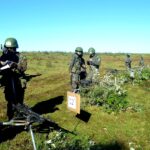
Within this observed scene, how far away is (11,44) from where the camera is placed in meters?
12.0

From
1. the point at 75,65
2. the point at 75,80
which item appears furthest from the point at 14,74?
the point at 75,80

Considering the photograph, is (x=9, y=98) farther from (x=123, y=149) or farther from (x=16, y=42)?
(x=123, y=149)

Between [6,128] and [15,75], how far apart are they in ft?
6.31

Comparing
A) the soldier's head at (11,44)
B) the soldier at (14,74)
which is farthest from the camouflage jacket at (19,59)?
the soldier's head at (11,44)

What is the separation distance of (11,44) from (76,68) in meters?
5.25

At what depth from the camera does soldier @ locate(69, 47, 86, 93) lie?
54.6ft

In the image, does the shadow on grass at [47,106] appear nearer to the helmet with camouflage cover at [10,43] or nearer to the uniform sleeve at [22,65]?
the uniform sleeve at [22,65]

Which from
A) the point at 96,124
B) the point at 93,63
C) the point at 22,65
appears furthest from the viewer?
the point at 93,63

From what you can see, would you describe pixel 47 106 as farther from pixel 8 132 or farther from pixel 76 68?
pixel 8 132

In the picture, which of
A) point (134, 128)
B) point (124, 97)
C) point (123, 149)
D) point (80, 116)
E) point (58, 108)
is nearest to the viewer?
point (123, 149)

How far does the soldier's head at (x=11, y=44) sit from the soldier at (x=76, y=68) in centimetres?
493

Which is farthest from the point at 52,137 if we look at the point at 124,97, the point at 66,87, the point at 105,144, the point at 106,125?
the point at 66,87

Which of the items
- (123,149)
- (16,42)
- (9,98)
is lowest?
(123,149)

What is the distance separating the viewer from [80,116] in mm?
14453
